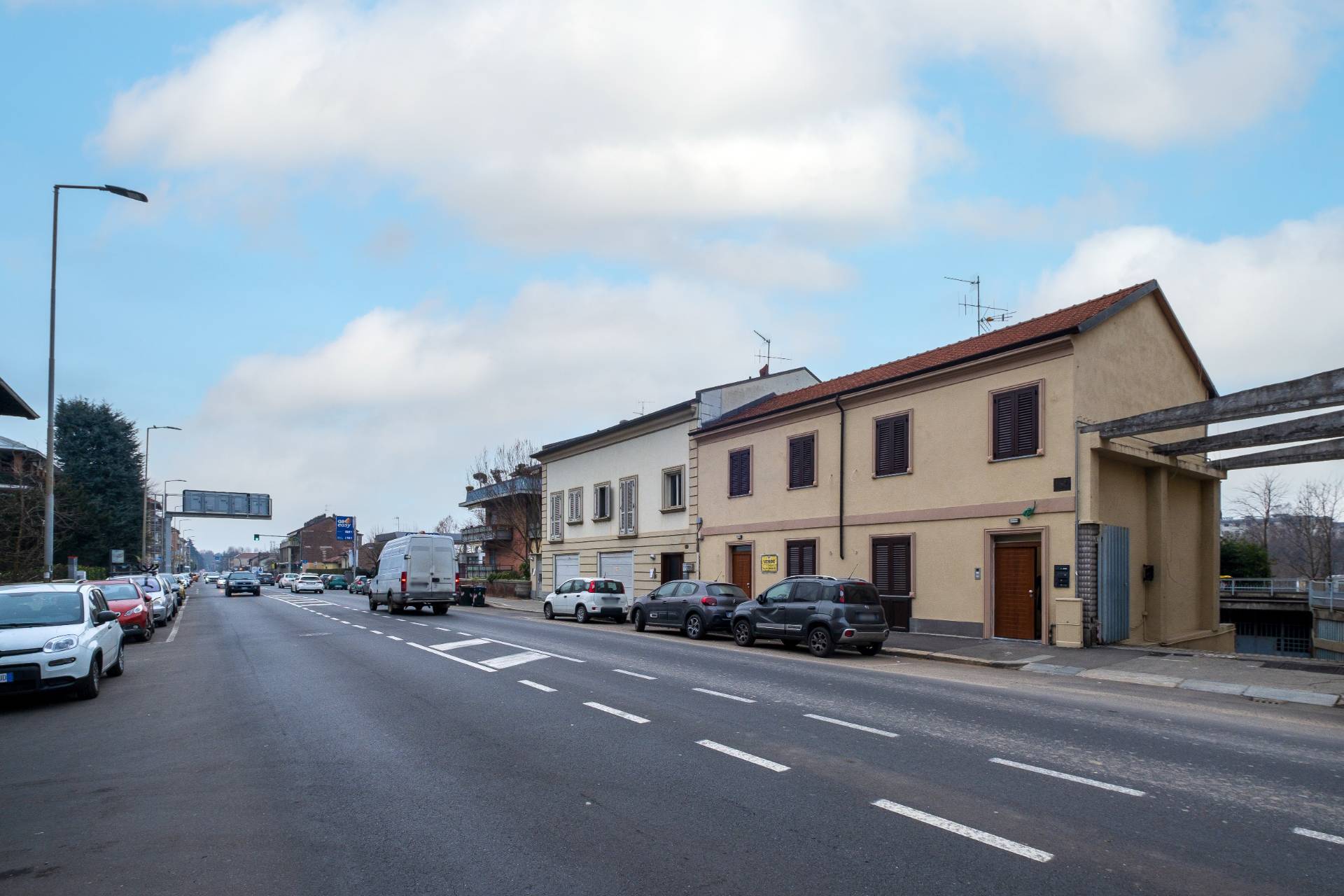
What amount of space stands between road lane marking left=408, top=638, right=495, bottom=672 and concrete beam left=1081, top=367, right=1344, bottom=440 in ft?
43.5

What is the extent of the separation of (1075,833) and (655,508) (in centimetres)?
2895

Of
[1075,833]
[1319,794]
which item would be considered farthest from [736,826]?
[1319,794]

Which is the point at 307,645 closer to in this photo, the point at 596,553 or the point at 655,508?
the point at 655,508

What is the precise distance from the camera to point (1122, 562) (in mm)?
20578

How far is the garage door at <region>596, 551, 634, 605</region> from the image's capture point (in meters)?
36.5

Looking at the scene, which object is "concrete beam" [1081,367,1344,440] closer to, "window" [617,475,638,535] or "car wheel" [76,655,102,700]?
"car wheel" [76,655,102,700]

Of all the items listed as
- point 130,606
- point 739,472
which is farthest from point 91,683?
point 739,472

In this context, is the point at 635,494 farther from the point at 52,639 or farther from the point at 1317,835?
the point at 1317,835

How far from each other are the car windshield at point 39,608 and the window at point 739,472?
19.9 m

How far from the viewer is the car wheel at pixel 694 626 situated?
2298cm

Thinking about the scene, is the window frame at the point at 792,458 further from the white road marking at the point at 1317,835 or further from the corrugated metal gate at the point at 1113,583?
the white road marking at the point at 1317,835

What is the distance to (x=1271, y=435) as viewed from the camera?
1961cm

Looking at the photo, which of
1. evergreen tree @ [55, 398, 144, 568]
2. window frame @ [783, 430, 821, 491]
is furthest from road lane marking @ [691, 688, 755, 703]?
evergreen tree @ [55, 398, 144, 568]

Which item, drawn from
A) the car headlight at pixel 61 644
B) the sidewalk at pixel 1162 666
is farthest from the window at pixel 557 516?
the car headlight at pixel 61 644
